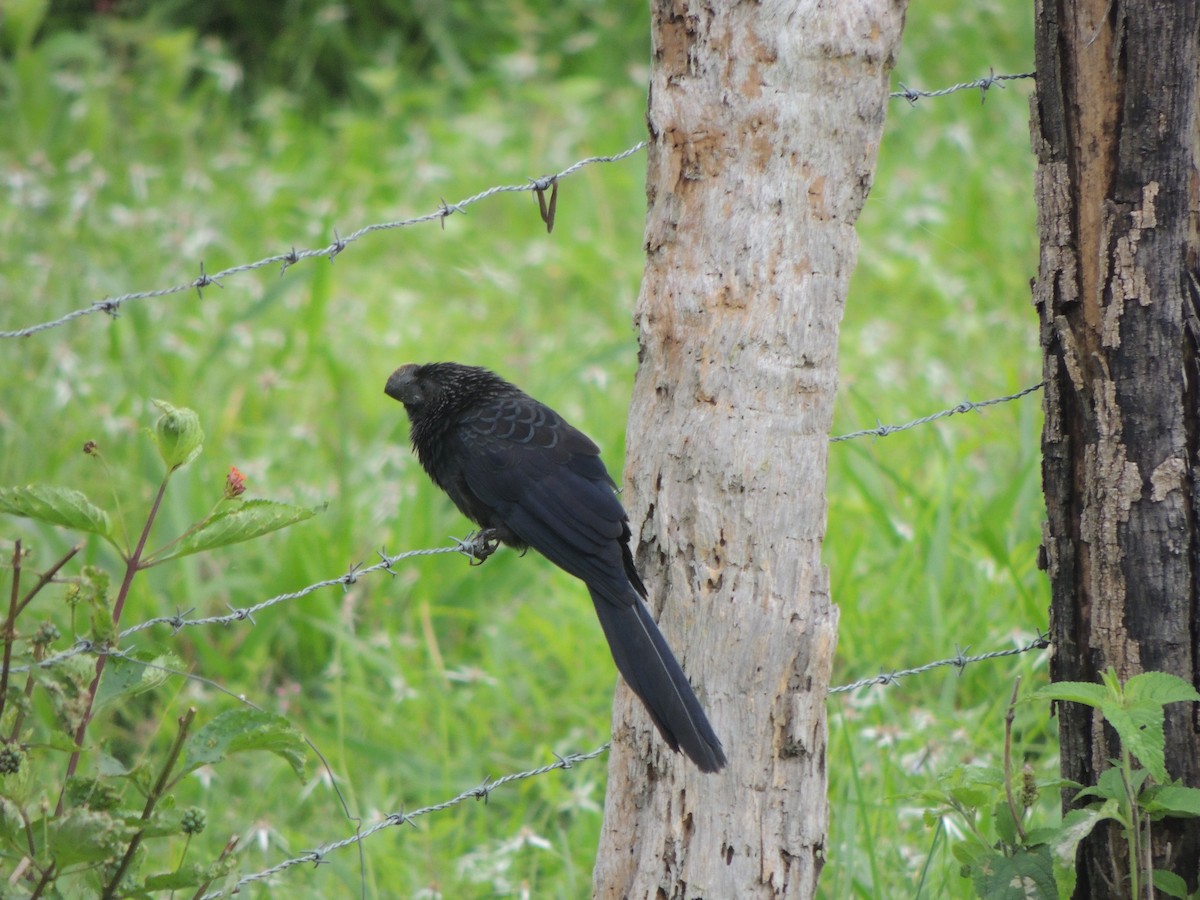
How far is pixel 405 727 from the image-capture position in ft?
12.1

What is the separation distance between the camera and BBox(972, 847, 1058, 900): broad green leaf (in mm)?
2129

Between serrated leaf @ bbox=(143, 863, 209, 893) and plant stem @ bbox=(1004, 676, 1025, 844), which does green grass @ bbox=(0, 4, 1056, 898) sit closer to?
plant stem @ bbox=(1004, 676, 1025, 844)

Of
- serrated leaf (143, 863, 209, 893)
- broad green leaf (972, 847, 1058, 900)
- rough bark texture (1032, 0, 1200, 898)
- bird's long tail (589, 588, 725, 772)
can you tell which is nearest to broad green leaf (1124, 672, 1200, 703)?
rough bark texture (1032, 0, 1200, 898)

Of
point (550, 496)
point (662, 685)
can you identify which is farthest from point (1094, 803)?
point (550, 496)

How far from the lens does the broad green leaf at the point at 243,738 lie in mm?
1803

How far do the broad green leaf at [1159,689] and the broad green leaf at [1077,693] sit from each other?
0.04 metres

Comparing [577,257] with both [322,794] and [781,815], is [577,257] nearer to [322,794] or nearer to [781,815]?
[322,794]

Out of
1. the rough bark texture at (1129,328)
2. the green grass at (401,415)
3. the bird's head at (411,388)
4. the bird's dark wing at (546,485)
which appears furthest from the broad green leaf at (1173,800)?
the bird's head at (411,388)

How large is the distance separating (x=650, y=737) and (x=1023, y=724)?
1.54m

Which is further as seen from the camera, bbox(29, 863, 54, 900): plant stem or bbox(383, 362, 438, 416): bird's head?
bbox(383, 362, 438, 416): bird's head

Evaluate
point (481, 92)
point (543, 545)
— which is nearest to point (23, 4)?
point (481, 92)

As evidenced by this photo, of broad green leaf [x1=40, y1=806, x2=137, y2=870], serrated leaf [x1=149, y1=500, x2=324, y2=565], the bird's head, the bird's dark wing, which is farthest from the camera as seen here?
the bird's head

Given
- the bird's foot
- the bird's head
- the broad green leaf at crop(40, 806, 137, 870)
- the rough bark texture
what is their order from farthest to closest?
the bird's head
the bird's foot
the rough bark texture
the broad green leaf at crop(40, 806, 137, 870)

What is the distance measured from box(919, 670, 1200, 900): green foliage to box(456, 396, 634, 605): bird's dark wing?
77cm
